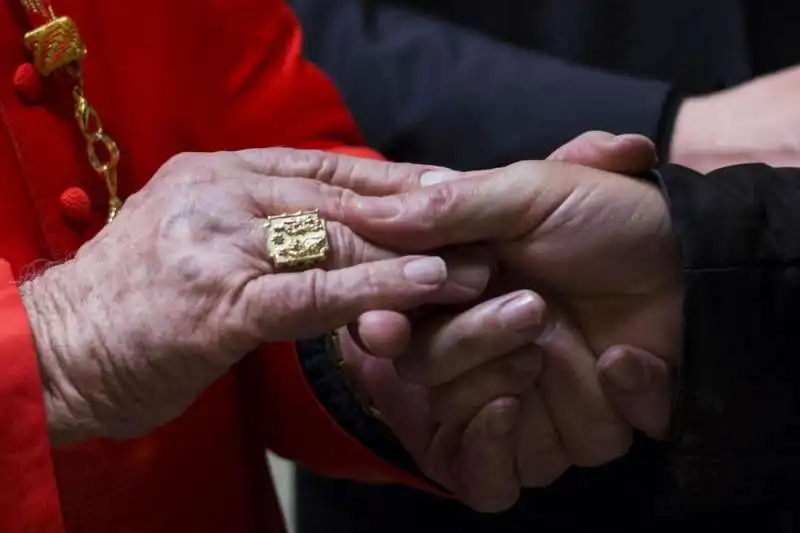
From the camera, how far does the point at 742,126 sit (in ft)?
2.84

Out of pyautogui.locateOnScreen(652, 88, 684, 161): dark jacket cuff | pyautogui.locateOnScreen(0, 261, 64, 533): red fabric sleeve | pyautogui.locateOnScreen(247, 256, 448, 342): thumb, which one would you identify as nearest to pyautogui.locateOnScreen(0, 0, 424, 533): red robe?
pyautogui.locateOnScreen(0, 261, 64, 533): red fabric sleeve

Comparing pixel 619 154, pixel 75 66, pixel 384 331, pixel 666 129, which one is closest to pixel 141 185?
pixel 75 66

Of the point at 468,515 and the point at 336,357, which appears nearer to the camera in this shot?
the point at 336,357

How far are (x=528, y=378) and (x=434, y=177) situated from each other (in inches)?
5.7

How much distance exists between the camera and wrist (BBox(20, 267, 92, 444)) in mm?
580

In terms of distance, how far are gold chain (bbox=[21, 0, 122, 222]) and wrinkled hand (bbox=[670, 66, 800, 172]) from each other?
1.47 feet

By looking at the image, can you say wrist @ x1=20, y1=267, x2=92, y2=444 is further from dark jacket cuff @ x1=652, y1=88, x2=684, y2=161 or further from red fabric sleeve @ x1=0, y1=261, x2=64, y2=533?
dark jacket cuff @ x1=652, y1=88, x2=684, y2=161

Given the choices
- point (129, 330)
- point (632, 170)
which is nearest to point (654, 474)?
point (632, 170)

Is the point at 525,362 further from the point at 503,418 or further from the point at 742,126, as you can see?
the point at 742,126

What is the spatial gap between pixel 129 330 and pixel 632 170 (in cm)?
33

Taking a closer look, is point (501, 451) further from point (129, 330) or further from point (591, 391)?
point (129, 330)

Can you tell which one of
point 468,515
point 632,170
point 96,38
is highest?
point 96,38

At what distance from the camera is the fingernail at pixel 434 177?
0.69 meters

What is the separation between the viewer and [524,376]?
707 millimetres
